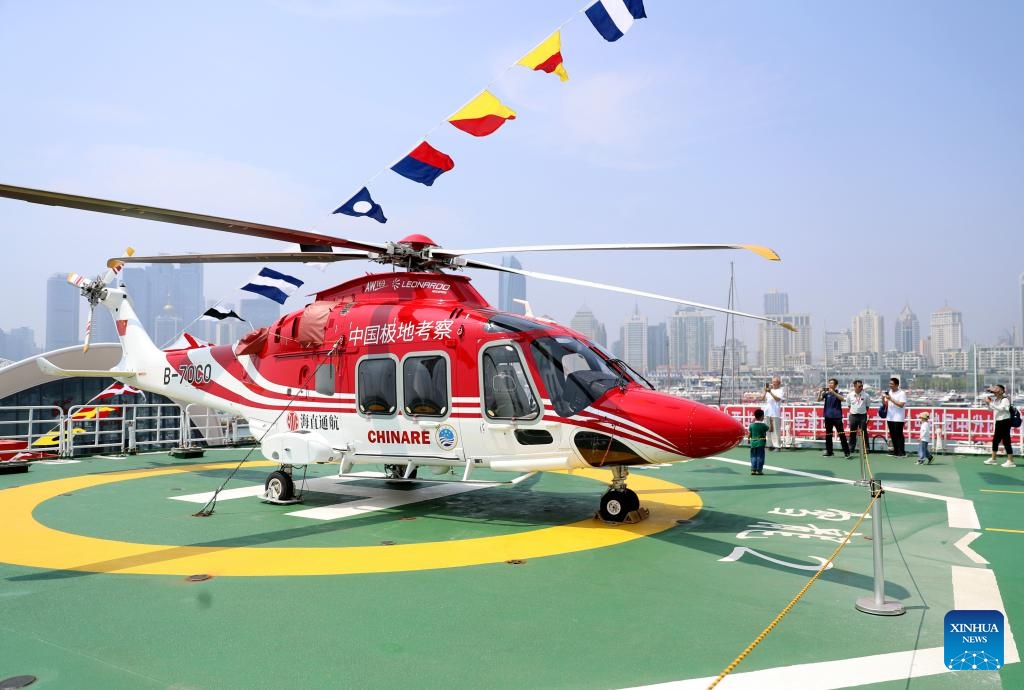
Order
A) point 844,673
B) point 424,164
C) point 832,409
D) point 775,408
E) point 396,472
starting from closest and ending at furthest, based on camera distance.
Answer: point 844,673, point 424,164, point 396,472, point 832,409, point 775,408

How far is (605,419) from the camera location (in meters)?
7.99

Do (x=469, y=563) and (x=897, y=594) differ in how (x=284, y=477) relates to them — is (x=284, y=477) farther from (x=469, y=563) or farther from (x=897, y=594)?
(x=897, y=594)

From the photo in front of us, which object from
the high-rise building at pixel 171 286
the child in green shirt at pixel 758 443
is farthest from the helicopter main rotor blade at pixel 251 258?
the high-rise building at pixel 171 286

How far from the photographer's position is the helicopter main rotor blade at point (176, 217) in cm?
579

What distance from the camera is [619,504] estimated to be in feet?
28.5

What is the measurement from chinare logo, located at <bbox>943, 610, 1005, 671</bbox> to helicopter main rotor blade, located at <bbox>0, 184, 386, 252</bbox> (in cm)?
708

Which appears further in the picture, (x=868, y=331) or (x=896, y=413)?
(x=868, y=331)

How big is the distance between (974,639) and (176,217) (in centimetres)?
732

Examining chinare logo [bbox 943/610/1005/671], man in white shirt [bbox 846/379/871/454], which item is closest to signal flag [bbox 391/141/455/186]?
chinare logo [bbox 943/610/1005/671]

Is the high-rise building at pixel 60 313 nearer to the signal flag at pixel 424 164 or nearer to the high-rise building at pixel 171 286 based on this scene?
the high-rise building at pixel 171 286

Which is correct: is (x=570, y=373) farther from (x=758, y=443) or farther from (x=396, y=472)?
(x=758, y=443)

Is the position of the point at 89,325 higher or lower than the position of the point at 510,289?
lower

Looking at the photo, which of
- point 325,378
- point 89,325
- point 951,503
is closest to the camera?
point 951,503

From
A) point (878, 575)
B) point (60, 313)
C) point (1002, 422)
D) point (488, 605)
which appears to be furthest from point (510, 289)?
point (60, 313)
